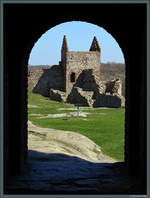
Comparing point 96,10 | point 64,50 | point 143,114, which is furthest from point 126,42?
point 64,50

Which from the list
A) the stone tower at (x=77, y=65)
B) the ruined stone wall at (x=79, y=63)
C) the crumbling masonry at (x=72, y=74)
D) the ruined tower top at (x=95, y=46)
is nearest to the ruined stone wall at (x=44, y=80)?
the crumbling masonry at (x=72, y=74)

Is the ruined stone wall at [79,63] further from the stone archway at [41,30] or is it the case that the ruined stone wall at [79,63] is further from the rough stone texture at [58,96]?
the stone archway at [41,30]

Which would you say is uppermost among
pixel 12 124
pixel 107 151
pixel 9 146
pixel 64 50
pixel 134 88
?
pixel 64 50

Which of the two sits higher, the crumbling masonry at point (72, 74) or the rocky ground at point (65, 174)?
the crumbling masonry at point (72, 74)

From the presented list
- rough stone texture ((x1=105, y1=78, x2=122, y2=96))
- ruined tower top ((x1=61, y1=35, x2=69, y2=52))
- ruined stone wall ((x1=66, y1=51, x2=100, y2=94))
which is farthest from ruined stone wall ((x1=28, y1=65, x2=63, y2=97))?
rough stone texture ((x1=105, y1=78, x2=122, y2=96))

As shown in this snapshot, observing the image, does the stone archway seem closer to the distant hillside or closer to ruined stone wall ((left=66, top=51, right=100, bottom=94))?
ruined stone wall ((left=66, top=51, right=100, bottom=94))

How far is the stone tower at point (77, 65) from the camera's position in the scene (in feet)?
108

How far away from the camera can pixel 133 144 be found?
189 inches

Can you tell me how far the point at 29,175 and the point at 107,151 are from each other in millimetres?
3985

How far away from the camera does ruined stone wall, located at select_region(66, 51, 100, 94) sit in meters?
32.9

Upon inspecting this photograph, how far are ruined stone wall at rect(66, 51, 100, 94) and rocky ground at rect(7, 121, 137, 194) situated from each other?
25.6m

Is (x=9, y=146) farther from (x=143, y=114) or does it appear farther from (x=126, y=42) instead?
(x=126, y=42)

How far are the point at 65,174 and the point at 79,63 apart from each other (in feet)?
95.6

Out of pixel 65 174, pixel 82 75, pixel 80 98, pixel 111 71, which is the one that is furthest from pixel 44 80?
pixel 65 174
